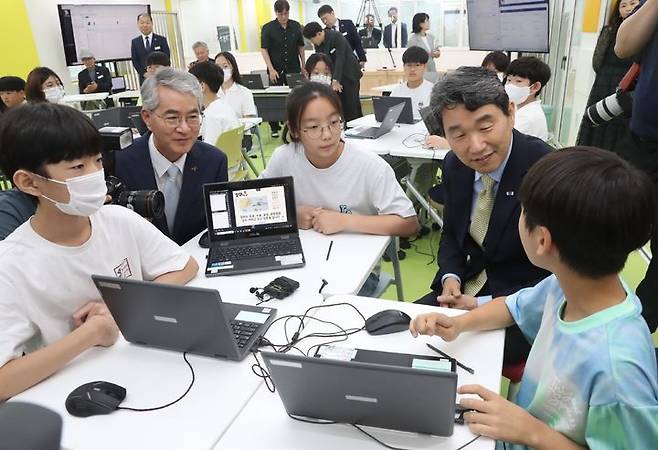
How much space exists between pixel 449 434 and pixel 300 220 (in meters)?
1.24

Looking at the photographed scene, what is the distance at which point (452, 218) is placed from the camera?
5.93ft

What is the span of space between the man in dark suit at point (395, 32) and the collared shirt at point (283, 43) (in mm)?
4812

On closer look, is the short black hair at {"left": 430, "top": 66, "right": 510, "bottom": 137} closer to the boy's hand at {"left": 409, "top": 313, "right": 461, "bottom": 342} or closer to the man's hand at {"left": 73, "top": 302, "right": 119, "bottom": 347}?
the boy's hand at {"left": 409, "top": 313, "right": 461, "bottom": 342}

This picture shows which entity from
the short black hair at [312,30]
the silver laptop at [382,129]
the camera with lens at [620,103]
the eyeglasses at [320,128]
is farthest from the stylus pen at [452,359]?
the short black hair at [312,30]

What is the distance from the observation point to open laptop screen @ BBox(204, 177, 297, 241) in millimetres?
1817

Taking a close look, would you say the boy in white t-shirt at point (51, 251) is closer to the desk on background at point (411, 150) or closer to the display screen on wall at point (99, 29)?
the desk on background at point (411, 150)

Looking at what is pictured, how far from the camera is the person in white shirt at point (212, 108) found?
12.1 ft

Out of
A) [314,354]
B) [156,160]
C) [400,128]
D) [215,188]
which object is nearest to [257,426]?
[314,354]

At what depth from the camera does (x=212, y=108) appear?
383 cm

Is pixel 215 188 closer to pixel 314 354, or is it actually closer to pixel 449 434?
pixel 314 354

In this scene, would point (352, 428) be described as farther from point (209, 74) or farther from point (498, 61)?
point (498, 61)

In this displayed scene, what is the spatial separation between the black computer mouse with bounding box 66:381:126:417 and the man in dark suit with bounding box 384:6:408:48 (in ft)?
36.8

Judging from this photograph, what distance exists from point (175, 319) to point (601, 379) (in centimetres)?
91

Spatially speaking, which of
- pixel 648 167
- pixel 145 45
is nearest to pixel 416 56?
pixel 648 167
